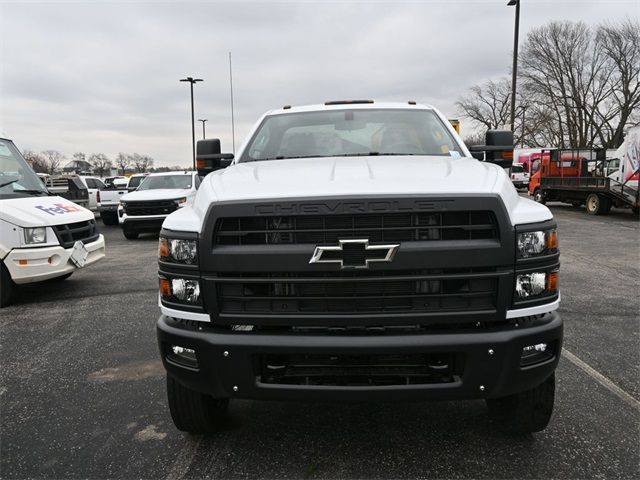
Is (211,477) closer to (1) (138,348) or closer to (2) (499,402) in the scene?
(2) (499,402)

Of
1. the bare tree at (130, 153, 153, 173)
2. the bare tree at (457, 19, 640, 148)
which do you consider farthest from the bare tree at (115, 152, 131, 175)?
the bare tree at (457, 19, 640, 148)

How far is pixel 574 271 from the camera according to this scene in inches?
310

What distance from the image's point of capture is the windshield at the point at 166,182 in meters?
14.2

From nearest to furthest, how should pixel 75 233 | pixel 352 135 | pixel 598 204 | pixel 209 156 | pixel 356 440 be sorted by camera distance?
pixel 356 440 < pixel 352 135 < pixel 209 156 < pixel 75 233 < pixel 598 204

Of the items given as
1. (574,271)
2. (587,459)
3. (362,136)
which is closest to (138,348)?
(362,136)

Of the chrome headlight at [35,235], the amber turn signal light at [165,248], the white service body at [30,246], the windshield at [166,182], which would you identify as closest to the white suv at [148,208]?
the windshield at [166,182]

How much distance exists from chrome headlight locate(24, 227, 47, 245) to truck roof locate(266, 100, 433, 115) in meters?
3.40

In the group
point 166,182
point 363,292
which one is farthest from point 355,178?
point 166,182

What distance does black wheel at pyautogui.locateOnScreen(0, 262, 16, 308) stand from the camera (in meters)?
5.93

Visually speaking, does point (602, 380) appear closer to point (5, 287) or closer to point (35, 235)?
point (35, 235)

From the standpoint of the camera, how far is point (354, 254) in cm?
224

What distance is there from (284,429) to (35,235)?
14.7ft

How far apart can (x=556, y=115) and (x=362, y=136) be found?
48.4m

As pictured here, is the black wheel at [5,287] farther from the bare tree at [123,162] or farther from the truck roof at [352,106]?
the bare tree at [123,162]
